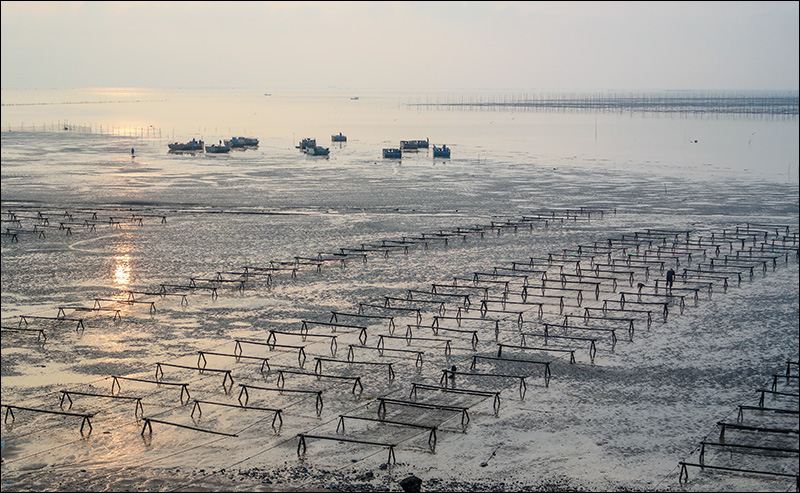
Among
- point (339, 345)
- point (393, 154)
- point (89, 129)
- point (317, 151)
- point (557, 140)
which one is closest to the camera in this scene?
point (339, 345)

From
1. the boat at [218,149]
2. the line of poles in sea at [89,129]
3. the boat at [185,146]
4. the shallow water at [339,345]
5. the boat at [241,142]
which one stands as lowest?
the shallow water at [339,345]

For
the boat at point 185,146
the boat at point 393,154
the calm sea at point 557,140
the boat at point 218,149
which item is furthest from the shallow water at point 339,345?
the boat at point 185,146

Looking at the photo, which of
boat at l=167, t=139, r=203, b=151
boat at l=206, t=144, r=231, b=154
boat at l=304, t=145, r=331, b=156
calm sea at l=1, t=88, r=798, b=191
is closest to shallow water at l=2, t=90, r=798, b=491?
calm sea at l=1, t=88, r=798, b=191

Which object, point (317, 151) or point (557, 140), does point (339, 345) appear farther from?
point (557, 140)

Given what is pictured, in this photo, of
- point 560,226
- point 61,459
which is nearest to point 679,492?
point 61,459

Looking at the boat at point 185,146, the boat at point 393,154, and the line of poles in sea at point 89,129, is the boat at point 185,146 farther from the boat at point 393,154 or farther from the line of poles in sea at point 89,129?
the line of poles in sea at point 89,129

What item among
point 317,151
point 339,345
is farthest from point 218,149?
point 339,345

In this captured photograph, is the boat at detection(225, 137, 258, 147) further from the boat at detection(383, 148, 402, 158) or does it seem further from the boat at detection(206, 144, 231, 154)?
the boat at detection(383, 148, 402, 158)

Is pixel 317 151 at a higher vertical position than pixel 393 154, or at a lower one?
higher

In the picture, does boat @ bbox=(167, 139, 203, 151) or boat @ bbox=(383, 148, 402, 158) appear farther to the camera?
boat @ bbox=(167, 139, 203, 151)
